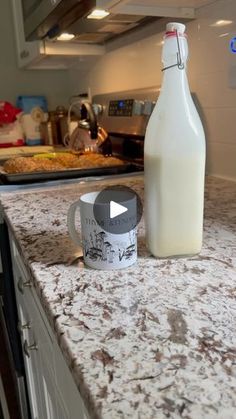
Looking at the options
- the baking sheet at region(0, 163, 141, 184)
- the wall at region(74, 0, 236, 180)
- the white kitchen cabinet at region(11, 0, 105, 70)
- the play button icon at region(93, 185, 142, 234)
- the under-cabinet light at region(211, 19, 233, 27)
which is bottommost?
the baking sheet at region(0, 163, 141, 184)

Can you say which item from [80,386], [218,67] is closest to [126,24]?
[218,67]

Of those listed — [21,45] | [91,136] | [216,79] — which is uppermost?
[21,45]

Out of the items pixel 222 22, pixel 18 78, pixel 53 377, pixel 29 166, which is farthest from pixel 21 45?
pixel 53 377

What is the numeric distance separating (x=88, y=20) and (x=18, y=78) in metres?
1.31

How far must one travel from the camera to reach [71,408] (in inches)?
17.7

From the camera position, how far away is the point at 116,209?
19.7 inches

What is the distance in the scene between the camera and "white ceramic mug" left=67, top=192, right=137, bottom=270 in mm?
502

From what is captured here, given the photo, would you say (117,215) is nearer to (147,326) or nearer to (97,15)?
(147,326)

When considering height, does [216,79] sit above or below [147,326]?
above

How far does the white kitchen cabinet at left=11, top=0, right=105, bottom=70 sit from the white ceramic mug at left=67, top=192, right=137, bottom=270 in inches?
52.0

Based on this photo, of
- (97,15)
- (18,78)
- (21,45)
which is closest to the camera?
(97,15)

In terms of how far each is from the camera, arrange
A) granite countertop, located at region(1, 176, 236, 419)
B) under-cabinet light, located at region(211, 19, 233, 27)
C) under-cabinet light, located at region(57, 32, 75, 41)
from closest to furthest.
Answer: granite countertop, located at region(1, 176, 236, 419) → under-cabinet light, located at region(211, 19, 233, 27) → under-cabinet light, located at region(57, 32, 75, 41)

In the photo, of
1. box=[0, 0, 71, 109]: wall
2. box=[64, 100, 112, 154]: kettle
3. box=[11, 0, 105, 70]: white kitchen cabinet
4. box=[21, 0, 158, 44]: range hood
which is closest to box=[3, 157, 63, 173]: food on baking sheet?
box=[64, 100, 112, 154]: kettle

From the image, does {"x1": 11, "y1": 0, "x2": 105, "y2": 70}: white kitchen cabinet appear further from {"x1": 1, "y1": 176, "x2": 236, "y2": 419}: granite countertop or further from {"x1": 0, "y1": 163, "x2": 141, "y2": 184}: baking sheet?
{"x1": 1, "y1": 176, "x2": 236, "y2": 419}: granite countertop
